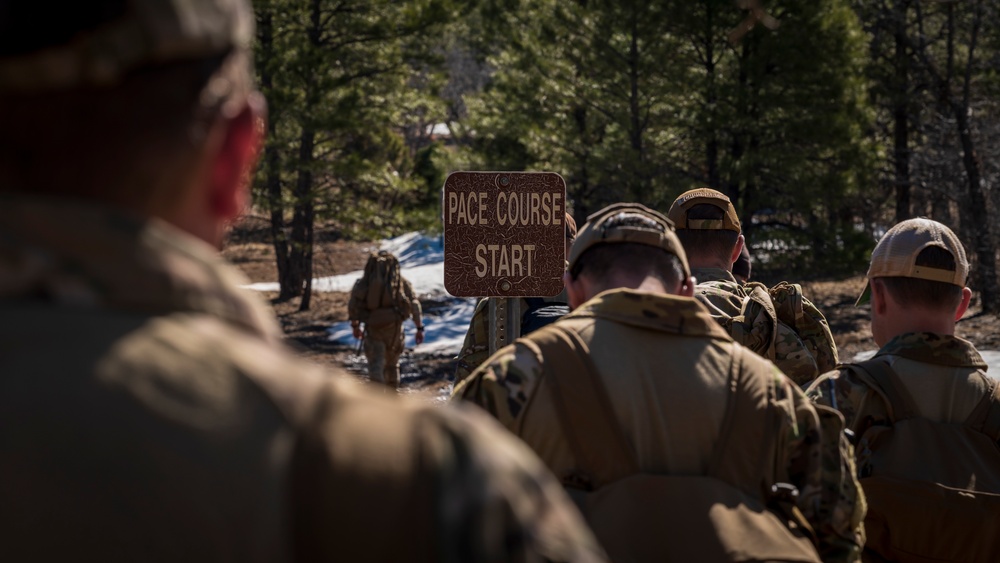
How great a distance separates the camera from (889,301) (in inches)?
157

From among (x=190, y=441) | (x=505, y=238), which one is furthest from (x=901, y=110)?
(x=190, y=441)

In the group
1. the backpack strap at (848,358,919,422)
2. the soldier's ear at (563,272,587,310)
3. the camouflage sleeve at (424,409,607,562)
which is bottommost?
the backpack strap at (848,358,919,422)

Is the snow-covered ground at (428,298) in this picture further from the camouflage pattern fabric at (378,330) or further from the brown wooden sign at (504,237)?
the brown wooden sign at (504,237)

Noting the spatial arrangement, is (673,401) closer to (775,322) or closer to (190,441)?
(190,441)

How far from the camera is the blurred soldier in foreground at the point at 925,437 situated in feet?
12.0

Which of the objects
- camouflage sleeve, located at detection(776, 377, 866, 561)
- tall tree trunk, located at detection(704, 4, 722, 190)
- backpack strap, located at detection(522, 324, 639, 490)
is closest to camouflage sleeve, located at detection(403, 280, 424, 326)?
tall tree trunk, located at detection(704, 4, 722, 190)

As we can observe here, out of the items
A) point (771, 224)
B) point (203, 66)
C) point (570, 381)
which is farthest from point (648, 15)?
point (203, 66)

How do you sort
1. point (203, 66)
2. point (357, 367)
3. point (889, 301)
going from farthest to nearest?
point (357, 367), point (889, 301), point (203, 66)

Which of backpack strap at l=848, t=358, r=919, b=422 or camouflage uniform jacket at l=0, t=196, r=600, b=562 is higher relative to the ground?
camouflage uniform jacket at l=0, t=196, r=600, b=562

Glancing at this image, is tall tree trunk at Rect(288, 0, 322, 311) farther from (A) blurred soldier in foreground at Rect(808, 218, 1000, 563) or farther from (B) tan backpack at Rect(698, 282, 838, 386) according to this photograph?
(A) blurred soldier in foreground at Rect(808, 218, 1000, 563)

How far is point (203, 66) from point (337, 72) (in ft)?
72.9

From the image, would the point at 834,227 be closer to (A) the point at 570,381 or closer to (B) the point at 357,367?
(B) the point at 357,367

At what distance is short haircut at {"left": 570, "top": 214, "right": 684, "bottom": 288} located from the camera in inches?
124

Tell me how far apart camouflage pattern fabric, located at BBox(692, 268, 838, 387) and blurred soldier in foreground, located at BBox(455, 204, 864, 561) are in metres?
2.24
